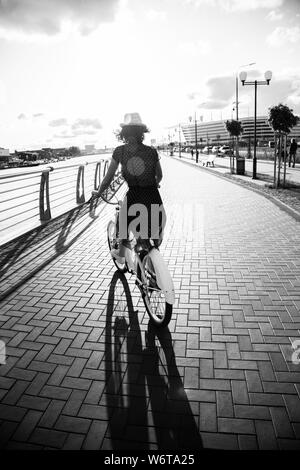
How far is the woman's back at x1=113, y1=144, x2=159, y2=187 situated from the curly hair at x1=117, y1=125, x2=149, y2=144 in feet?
0.29

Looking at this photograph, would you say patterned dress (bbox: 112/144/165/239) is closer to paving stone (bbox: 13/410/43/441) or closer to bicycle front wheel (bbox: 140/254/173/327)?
bicycle front wheel (bbox: 140/254/173/327)

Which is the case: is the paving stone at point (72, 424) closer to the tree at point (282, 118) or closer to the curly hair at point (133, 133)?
the curly hair at point (133, 133)

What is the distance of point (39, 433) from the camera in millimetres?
2283

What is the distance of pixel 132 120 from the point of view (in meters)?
3.61

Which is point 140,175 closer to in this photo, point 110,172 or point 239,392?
point 110,172

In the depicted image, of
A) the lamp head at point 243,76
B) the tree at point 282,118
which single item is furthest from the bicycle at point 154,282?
the lamp head at point 243,76

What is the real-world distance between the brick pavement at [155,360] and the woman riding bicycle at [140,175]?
1.09 metres

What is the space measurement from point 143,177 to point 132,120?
652 millimetres

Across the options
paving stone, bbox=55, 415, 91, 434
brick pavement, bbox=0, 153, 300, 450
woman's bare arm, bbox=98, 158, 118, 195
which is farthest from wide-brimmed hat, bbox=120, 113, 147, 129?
paving stone, bbox=55, 415, 91, 434

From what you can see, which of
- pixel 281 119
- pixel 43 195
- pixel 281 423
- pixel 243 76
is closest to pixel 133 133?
pixel 281 423

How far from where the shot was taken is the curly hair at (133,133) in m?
3.57

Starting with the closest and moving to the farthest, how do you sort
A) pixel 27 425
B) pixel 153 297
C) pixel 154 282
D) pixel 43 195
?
pixel 27 425 → pixel 154 282 → pixel 153 297 → pixel 43 195

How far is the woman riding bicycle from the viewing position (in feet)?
11.8
